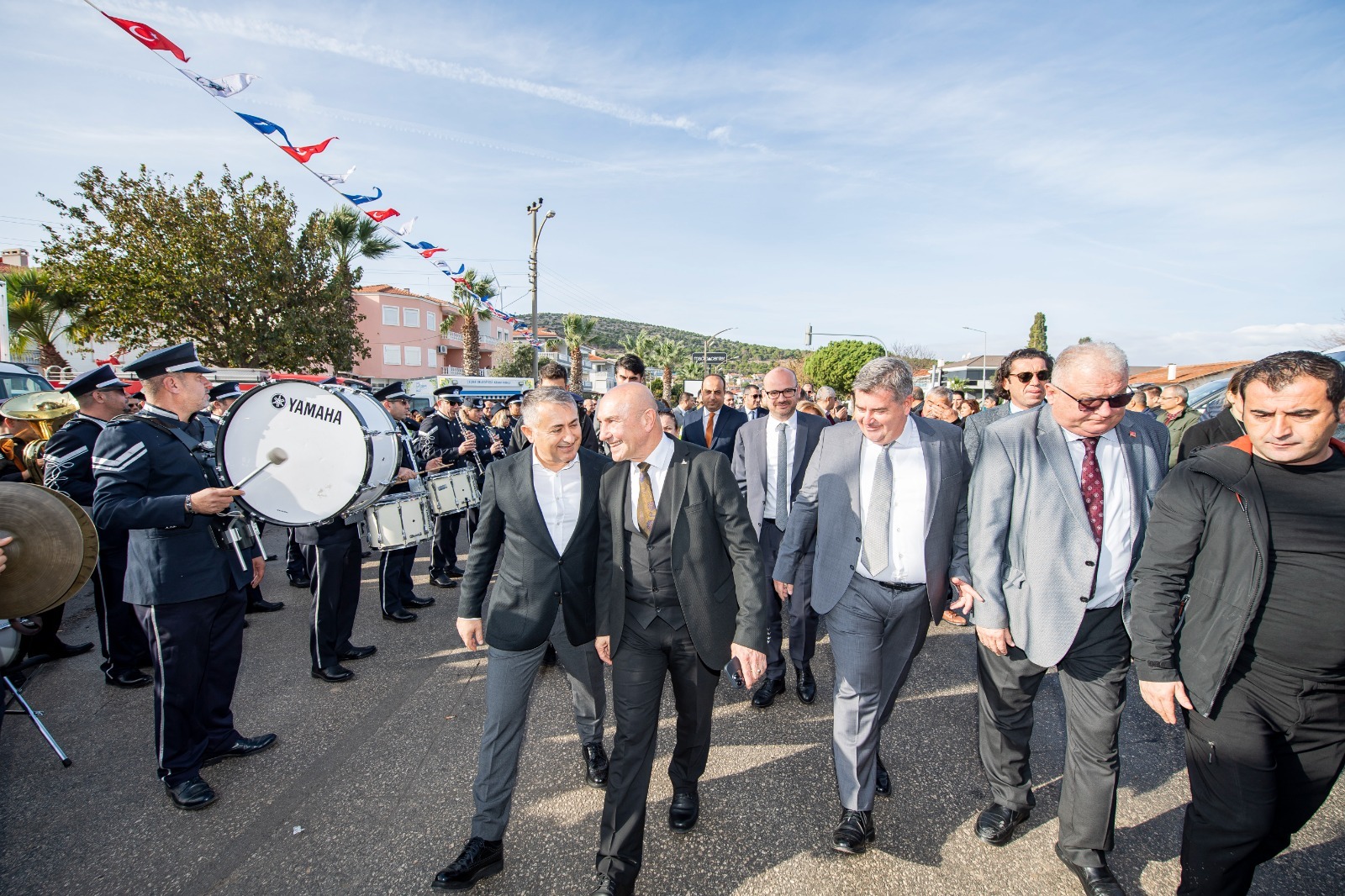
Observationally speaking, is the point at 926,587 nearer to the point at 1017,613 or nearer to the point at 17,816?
the point at 1017,613

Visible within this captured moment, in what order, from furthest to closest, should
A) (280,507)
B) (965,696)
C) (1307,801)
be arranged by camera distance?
(965,696)
(280,507)
(1307,801)

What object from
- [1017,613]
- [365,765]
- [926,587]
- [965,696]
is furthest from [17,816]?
[965,696]

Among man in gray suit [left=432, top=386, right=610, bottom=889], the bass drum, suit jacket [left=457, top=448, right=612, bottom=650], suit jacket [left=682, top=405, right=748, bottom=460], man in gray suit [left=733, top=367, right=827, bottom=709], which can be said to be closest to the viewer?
man in gray suit [left=432, top=386, right=610, bottom=889]

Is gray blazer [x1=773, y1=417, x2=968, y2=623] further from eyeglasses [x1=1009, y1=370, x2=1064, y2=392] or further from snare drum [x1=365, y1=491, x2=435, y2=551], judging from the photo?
snare drum [x1=365, y1=491, x2=435, y2=551]

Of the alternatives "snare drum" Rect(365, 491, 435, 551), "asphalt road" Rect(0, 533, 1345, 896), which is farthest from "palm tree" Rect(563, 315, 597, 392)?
"asphalt road" Rect(0, 533, 1345, 896)

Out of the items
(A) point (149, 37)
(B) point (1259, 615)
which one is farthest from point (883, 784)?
(A) point (149, 37)

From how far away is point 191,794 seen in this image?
3002mm

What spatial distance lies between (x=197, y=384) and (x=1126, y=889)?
5.11m

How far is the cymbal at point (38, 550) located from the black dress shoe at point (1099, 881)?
440 cm

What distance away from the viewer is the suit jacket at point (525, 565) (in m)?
2.71

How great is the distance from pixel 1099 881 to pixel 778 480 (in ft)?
8.67

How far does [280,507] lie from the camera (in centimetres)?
357

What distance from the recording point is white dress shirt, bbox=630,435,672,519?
2541 mm

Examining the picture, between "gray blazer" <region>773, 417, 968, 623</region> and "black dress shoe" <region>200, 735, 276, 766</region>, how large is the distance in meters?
3.22
